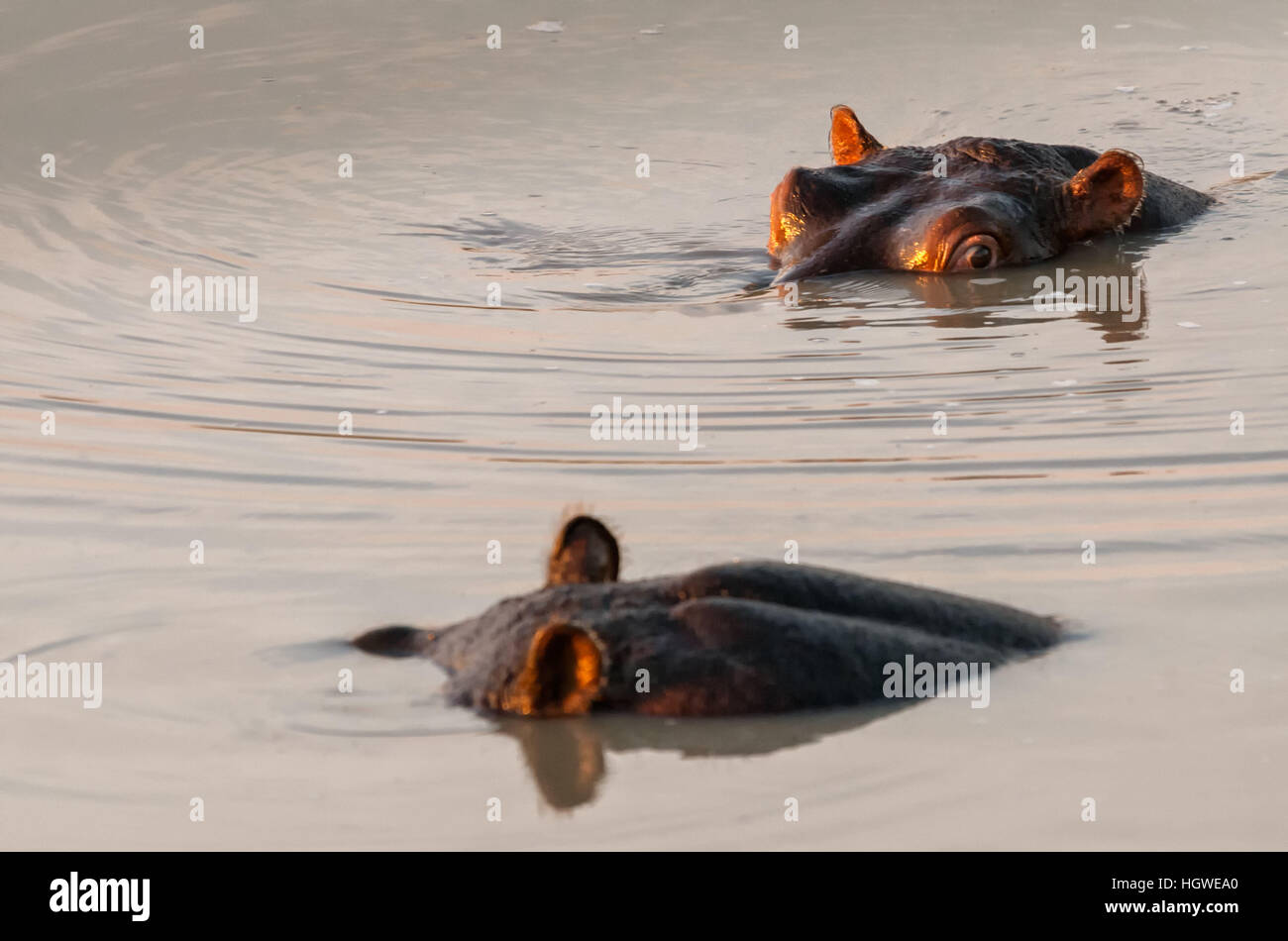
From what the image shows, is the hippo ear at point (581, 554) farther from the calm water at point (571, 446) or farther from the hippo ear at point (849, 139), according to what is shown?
the hippo ear at point (849, 139)

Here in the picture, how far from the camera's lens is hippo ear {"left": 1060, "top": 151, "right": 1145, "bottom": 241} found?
961 centimetres

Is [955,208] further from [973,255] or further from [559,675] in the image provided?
[559,675]

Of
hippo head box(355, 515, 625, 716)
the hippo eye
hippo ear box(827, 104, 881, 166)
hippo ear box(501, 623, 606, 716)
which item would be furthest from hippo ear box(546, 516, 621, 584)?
hippo ear box(827, 104, 881, 166)

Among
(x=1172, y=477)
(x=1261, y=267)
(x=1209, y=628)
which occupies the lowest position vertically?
(x=1209, y=628)

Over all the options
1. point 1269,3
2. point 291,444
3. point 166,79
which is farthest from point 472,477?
point 1269,3

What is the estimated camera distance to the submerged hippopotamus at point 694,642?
165 inches

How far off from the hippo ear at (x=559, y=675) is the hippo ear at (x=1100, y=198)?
20.1 ft

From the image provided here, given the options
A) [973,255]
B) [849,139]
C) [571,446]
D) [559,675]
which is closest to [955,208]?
[973,255]

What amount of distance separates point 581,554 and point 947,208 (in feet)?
17.5

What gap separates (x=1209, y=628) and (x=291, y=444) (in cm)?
326

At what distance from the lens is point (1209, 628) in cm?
466

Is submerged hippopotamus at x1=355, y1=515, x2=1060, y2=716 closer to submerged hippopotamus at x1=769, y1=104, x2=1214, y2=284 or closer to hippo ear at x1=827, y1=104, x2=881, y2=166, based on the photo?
submerged hippopotamus at x1=769, y1=104, x2=1214, y2=284

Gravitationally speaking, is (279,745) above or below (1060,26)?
below
